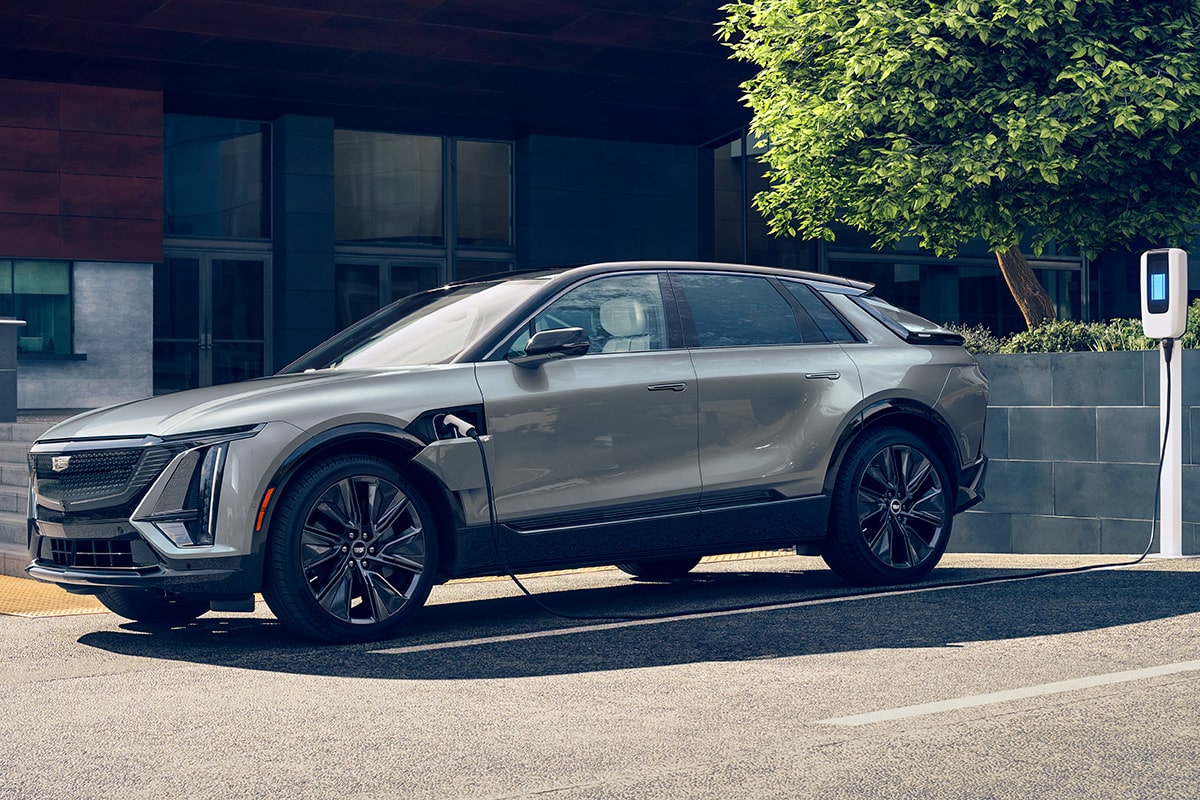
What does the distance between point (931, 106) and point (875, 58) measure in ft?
2.30

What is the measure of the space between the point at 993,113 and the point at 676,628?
9.47 m

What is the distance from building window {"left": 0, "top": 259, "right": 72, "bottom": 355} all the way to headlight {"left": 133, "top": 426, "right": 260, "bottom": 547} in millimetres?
15866

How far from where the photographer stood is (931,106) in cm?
1506

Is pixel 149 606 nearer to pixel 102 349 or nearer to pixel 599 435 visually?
pixel 599 435

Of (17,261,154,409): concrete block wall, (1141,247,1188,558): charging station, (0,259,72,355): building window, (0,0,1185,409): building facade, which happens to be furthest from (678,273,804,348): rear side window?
(0,259,72,355): building window

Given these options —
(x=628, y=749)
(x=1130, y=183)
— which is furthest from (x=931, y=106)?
(x=628, y=749)

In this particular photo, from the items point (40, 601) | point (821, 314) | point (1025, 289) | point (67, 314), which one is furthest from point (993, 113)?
point (67, 314)

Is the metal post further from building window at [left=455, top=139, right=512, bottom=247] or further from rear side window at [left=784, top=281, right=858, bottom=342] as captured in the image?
building window at [left=455, top=139, right=512, bottom=247]

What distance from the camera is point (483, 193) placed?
24.5 metres

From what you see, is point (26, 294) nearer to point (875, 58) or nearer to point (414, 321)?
point (875, 58)

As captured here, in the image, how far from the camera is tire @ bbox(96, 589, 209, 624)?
7777 mm

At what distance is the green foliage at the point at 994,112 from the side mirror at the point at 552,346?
27.6ft

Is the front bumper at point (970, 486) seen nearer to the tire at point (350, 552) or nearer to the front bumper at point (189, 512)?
the tire at point (350, 552)

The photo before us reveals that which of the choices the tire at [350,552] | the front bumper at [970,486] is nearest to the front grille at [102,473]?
the tire at [350,552]
